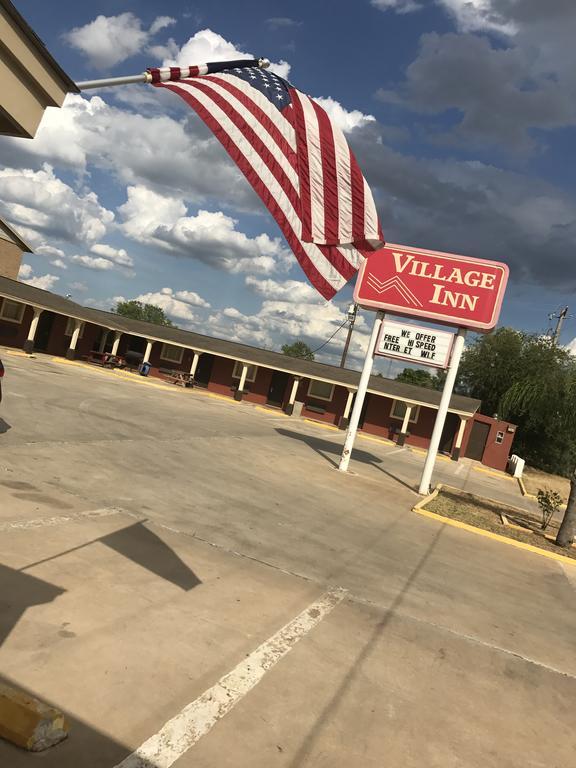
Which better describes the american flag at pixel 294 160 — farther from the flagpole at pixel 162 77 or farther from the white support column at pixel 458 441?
the white support column at pixel 458 441

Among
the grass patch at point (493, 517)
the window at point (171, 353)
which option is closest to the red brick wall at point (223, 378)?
the window at point (171, 353)

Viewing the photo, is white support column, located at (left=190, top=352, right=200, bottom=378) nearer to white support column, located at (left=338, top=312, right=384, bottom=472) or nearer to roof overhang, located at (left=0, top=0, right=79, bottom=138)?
white support column, located at (left=338, top=312, right=384, bottom=472)

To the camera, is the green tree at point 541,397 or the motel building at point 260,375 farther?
the green tree at point 541,397

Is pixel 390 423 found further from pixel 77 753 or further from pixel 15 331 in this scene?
pixel 77 753

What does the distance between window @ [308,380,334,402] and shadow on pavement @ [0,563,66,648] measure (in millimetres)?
31754

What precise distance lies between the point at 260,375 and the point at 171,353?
7.00 meters

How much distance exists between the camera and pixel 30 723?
2783 millimetres

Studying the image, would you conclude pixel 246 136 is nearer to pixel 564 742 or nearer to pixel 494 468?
pixel 564 742

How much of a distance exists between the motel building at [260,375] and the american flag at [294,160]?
87.4 ft

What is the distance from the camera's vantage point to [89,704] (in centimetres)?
326

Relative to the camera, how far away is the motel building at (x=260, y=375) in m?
31.8

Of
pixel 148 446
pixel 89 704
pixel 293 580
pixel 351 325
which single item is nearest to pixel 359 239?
pixel 293 580

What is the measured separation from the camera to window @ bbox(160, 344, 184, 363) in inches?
1544

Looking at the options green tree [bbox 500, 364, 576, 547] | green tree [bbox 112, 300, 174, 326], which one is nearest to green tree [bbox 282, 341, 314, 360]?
green tree [bbox 112, 300, 174, 326]
